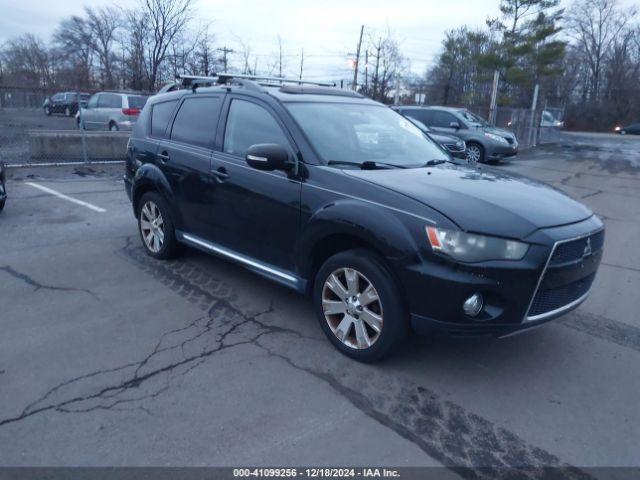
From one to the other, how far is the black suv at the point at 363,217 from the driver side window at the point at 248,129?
1 cm

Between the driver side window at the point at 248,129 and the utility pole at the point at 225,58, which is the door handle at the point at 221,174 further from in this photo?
the utility pole at the point at 225,58

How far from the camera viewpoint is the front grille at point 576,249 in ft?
10.4

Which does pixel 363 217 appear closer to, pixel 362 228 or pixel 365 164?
pixel 362 228

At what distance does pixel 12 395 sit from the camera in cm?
310

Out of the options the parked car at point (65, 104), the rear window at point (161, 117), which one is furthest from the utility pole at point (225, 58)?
the rear window at point (161, 117)

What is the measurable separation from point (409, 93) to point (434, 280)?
46955mm

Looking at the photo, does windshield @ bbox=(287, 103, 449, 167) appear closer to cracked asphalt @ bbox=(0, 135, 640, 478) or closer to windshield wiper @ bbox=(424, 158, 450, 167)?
windshield wiper @ bbox=(424, 158, 450, 167)

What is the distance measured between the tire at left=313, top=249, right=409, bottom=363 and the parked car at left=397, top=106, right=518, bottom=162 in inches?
532

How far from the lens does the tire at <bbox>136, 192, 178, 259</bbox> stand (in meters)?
5.34

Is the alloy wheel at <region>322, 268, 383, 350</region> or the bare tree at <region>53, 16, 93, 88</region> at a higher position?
the bare tree at <region>53, 16, 93, 88</region>

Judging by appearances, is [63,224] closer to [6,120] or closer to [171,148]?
[171,148]

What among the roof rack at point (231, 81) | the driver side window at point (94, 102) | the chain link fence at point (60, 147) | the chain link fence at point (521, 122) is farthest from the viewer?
the chain link fence at point (521, 122)

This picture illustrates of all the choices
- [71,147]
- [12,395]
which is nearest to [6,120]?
[71,147]

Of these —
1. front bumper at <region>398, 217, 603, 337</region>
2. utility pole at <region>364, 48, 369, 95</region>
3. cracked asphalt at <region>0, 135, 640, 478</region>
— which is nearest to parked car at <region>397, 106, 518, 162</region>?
cracked asphalt at <region>0, 135, 640, 478</region>
